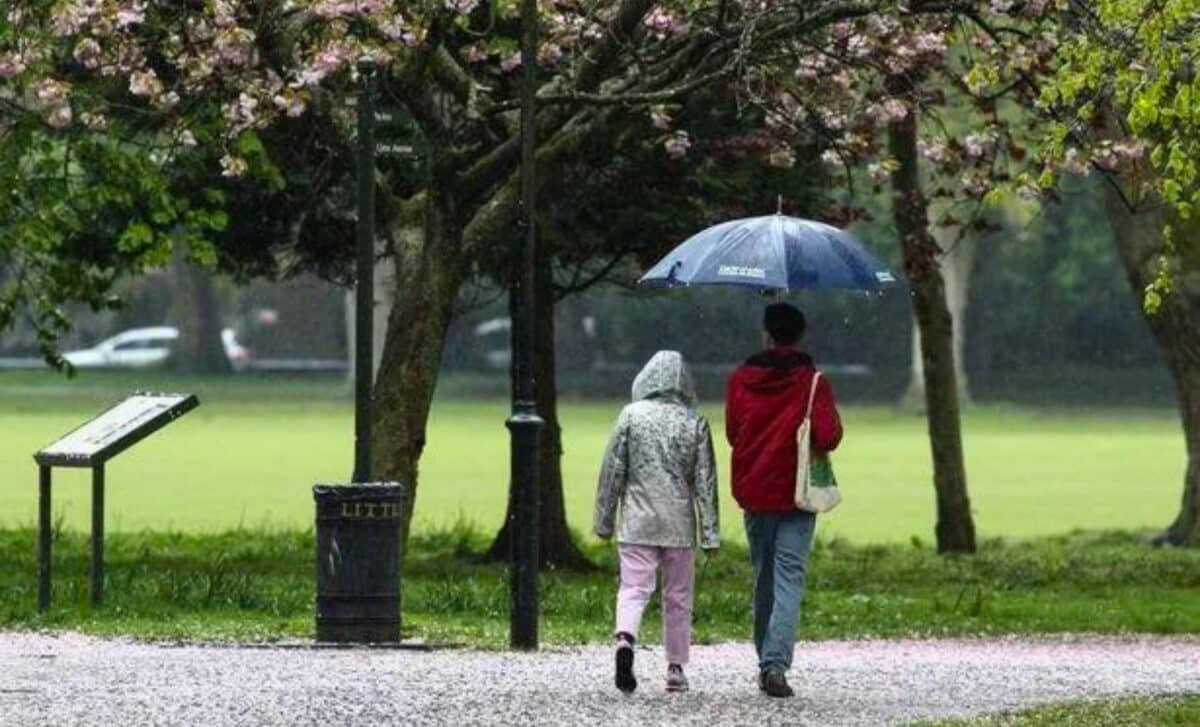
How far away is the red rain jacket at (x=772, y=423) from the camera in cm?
Result: 1611

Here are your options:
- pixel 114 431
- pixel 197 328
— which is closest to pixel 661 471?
pixel 114 431

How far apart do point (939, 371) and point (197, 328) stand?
2336 inches

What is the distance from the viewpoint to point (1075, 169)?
24.4 meters

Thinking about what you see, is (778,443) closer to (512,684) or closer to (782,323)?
(782,323)

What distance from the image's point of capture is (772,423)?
16.2 meters

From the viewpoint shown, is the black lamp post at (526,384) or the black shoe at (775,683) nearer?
the black shoe at (775,683)

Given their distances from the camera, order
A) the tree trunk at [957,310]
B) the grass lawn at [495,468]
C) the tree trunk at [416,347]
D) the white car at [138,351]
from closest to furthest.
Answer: the tree trunk at [416,347]
the grass lawn at [495,468]
the tree trunk at [957,310]
the white car at [138,351]

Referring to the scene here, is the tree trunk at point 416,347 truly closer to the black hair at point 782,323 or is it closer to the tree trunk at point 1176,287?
the black hair at point 782,323

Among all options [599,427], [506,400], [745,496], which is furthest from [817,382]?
[506,400]

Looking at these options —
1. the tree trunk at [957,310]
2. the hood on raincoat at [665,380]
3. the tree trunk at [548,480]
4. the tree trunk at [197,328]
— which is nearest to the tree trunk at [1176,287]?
the tree trunk at [548,480]

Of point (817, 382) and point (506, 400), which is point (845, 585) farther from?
point (506, 400)

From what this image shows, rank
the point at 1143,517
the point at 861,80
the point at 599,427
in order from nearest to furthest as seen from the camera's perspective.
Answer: the point at 861,80 < the point at 1143,517 < the point at 599,427

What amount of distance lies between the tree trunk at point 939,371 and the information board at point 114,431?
11315 millimetres

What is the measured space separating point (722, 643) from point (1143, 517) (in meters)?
23.5
